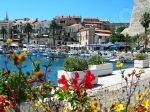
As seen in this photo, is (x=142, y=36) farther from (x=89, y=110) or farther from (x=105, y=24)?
(x=89, y=110)

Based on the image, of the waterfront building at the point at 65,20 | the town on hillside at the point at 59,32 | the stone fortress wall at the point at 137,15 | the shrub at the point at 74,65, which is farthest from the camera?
the waterfront building at the point at 65,20

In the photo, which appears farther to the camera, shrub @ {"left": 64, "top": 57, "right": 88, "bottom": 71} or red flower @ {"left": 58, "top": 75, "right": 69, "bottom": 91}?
shrub @ {"left": 64, "top": 57, "right": 88, "bottom": 71}

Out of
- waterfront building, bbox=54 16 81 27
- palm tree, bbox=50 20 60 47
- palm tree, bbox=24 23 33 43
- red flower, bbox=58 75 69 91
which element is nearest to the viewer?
red flower, bbox=58 75 69 91

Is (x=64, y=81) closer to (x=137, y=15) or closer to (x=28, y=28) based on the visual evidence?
(x=137, y=15)

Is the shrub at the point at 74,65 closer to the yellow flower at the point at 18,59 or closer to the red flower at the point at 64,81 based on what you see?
the red flower at the point at 64,81

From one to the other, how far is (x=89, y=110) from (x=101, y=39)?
101 meters

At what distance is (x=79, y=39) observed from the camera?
355 ft

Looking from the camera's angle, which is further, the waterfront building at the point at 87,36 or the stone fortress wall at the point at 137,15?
the waterfront building at the point at 87,36

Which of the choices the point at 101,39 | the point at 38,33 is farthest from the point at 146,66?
the point at 38,33

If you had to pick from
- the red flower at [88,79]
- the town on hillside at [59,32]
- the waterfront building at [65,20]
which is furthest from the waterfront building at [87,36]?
the red flower at [88,79]

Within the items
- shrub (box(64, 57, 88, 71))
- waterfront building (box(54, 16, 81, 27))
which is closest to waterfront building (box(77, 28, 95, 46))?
waterfront building (box(54, 16, 81, 27))

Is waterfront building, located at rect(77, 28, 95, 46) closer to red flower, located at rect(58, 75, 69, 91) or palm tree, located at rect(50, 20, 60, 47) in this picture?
palm tree, located at rect(50, 20, 60, 47)


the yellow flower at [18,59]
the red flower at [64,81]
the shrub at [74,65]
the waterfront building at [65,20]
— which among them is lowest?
the shrub at [74,65]

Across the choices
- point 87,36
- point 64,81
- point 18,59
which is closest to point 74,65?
point 64,81
